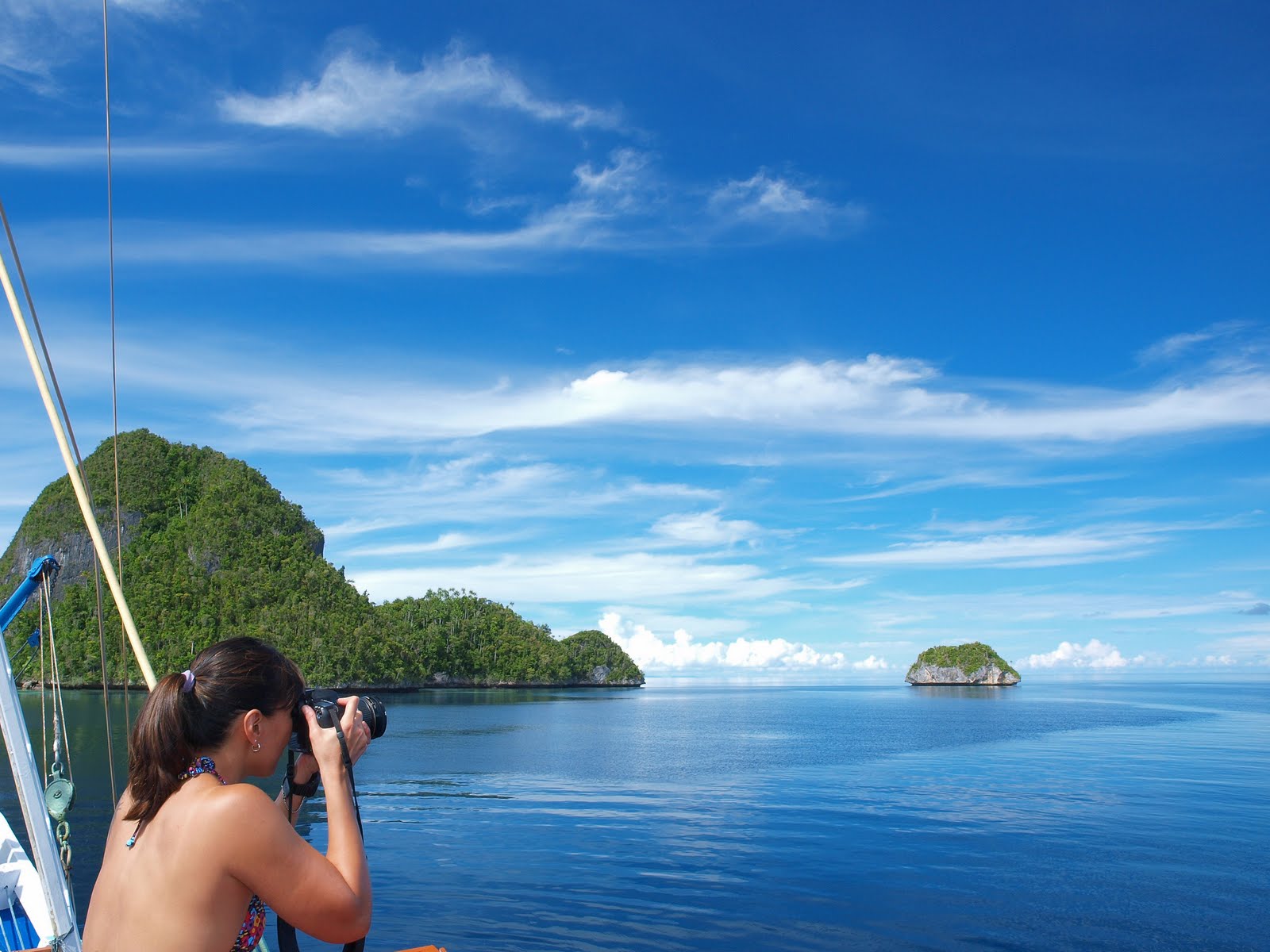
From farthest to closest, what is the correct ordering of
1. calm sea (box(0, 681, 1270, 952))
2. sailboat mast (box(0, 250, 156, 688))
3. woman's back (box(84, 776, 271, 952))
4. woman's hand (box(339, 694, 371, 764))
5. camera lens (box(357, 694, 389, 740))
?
calm sea (box(0, 681, 1270, 952)), sailboat mast (box(0, 250, 156, 688)), camera lens (box(357, 694, 389, 740)), woman's hand (box(339, 694, 371, 764)), woman's back (box(84, 776, 271, 952))

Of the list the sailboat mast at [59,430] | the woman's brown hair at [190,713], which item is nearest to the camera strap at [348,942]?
the woman's brown hair at [190,713]

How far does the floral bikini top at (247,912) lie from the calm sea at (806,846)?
12140mm

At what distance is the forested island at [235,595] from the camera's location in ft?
431

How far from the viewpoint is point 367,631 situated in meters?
133

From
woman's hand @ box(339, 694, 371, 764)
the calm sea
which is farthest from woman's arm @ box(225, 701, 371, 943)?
the calm sea

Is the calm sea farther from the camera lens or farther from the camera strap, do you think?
the camera strap

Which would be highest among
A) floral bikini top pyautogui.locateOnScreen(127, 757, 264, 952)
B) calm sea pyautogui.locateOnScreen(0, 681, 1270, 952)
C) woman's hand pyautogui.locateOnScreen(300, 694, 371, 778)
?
woman's hand pyautogui.locateOnScreen(300, 694, 371, 778)

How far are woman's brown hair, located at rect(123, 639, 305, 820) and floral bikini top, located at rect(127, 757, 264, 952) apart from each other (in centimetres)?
3

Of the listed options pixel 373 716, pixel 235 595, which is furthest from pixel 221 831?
pixel 235 595

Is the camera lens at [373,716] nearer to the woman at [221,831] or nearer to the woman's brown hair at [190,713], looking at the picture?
the woman at [221,831]

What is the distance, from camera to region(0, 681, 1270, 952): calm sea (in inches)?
581

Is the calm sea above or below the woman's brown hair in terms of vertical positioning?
below

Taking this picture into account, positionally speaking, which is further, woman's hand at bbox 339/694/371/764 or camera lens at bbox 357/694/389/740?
camera lens at bbox 357/694/389/740

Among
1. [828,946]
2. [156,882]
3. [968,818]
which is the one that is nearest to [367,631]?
[968,818]
